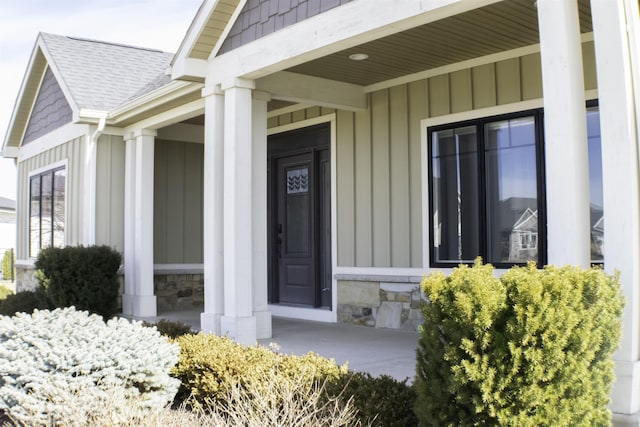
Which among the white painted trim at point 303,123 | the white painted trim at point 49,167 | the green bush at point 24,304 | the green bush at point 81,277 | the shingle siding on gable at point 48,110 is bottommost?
the green bush at point 24,304

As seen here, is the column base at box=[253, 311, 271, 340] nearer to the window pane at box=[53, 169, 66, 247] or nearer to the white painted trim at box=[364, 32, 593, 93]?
the white painted trim at box=[364, 32, 593, 93]

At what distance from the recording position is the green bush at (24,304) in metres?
10.1

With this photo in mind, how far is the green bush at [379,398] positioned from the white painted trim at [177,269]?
7576 mm

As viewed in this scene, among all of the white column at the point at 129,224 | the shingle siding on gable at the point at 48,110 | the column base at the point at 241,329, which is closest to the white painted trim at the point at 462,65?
the column base at the point at 241,329

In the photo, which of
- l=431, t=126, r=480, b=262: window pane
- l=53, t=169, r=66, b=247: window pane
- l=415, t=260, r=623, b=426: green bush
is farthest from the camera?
l=53, t=169, r=66, b=247: window pane

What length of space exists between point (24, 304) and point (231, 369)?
659 centimetres

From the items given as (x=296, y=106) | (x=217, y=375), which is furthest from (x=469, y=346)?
(x=296, y=106)

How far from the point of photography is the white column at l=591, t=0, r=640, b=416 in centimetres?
378

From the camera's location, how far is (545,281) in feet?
10.9

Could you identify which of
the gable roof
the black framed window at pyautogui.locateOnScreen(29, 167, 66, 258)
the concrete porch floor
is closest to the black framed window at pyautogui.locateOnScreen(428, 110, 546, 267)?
the concrete porch floor

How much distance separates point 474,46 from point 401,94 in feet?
4.67

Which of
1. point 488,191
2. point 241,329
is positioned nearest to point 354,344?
point 241,329

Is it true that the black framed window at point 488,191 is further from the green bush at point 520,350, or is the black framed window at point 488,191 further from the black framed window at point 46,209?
the black framed window at point 46,209

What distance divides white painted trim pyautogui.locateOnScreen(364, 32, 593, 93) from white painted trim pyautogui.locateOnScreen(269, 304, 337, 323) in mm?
3022
